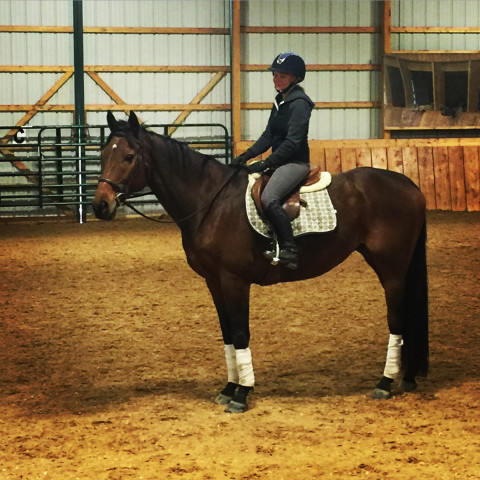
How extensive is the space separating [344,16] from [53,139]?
6218 millimetres

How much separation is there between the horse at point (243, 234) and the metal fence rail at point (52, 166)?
10723mm

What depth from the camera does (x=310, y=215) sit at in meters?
4.99

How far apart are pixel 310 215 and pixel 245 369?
0.99 meters

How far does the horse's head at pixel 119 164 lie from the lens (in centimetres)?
473

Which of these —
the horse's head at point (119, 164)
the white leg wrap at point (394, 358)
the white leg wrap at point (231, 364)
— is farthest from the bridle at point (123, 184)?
the white leg wrap at point (394, 358)

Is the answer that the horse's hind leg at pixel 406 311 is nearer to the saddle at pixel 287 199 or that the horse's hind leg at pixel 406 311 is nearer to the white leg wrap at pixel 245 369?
the saddle at pixel 287 199

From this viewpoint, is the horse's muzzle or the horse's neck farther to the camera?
the horse's neck

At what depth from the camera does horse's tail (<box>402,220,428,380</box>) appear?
5113 mm

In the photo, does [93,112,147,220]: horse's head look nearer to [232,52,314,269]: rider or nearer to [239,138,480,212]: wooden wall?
[232,52,314,269]: rider

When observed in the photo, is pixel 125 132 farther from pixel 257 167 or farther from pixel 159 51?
pixel 159 51

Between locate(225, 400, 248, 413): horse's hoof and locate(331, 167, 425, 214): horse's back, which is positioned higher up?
locate(331, 167, 425, 214): horse's back

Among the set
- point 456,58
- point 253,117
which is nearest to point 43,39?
point 253,117

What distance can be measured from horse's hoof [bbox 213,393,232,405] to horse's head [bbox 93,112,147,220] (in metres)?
1.24

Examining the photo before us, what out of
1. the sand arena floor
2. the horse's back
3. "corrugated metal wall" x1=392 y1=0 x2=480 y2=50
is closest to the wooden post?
"corrugated metal wall" x1=392 y1=0 x2=480 y2=50
